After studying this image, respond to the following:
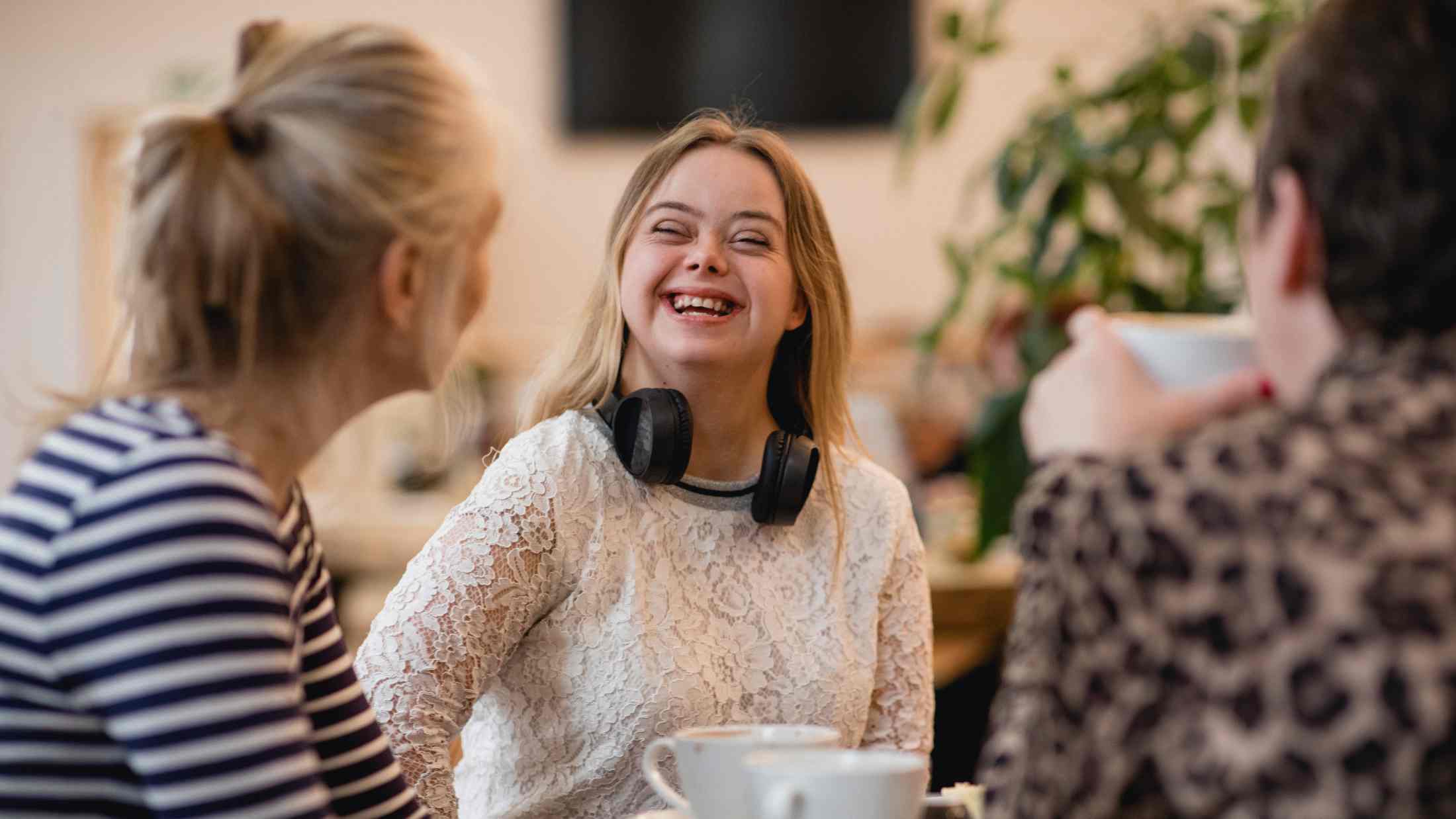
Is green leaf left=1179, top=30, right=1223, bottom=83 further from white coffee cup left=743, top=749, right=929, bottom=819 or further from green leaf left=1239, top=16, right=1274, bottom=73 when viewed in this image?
white coffee cup left=743, top=749, right=929, bottom=819

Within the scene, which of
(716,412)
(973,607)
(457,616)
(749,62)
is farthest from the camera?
(749,62)

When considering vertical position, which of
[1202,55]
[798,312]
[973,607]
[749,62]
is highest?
[749,62]

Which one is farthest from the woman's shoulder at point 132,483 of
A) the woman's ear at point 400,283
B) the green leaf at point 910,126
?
the green leaf at point 910,126

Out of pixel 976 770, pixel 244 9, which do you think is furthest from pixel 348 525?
pixel 244 9

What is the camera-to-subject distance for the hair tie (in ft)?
2.89

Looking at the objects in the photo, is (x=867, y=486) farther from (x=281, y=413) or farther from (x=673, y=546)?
(x=281, y=413)

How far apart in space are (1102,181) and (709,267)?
120 centimetres

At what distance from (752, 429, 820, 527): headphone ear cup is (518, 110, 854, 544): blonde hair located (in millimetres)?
94

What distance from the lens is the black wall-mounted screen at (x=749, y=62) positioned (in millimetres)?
5820

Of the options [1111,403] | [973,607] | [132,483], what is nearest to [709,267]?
[1111,403]

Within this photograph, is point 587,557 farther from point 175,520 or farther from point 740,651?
point 175,520

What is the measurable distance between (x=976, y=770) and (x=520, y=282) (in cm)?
355

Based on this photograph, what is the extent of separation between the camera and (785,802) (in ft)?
2.81

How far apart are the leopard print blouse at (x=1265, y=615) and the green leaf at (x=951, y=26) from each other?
181 cm
